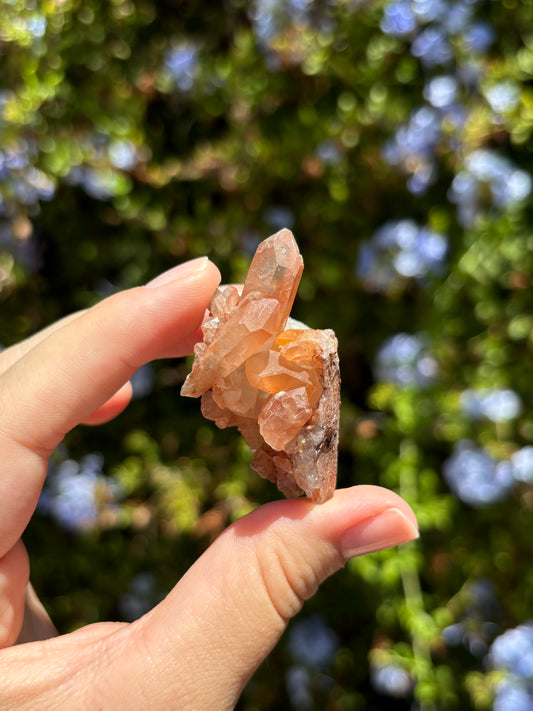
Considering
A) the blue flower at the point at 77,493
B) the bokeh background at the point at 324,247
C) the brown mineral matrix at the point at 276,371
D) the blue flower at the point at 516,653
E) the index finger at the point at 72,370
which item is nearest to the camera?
the brown mineral matrix at the point at 276,371

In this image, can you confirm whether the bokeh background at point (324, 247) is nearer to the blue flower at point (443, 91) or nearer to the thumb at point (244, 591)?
→ the blue flower at point (443, 91)

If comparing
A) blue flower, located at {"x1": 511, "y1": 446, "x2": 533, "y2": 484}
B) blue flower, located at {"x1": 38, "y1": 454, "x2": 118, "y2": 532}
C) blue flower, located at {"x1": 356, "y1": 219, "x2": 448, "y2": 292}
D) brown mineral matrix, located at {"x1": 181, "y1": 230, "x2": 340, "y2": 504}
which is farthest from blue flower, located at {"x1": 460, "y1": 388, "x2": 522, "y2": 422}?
blue flower, located at {"x1": 38, "y1": 454, "x2": 118, "y2": 532}

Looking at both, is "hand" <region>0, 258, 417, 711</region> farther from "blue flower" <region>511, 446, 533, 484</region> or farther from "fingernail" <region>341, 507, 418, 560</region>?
"blue flower" <region>511, 446, 533, 484</region>

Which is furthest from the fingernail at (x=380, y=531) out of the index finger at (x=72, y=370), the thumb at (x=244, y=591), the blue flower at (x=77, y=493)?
the blue flower at (x=77, y=493)

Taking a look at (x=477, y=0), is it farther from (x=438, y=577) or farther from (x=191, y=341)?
(x=438, y=577)

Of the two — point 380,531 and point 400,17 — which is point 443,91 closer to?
point 400,17

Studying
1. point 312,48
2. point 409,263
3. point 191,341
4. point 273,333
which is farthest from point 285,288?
point 312,48

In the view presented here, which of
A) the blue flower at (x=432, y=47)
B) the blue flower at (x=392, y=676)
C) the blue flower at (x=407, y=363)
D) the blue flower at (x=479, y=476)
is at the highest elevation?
A: the blue flower at (x=432, y=47)
